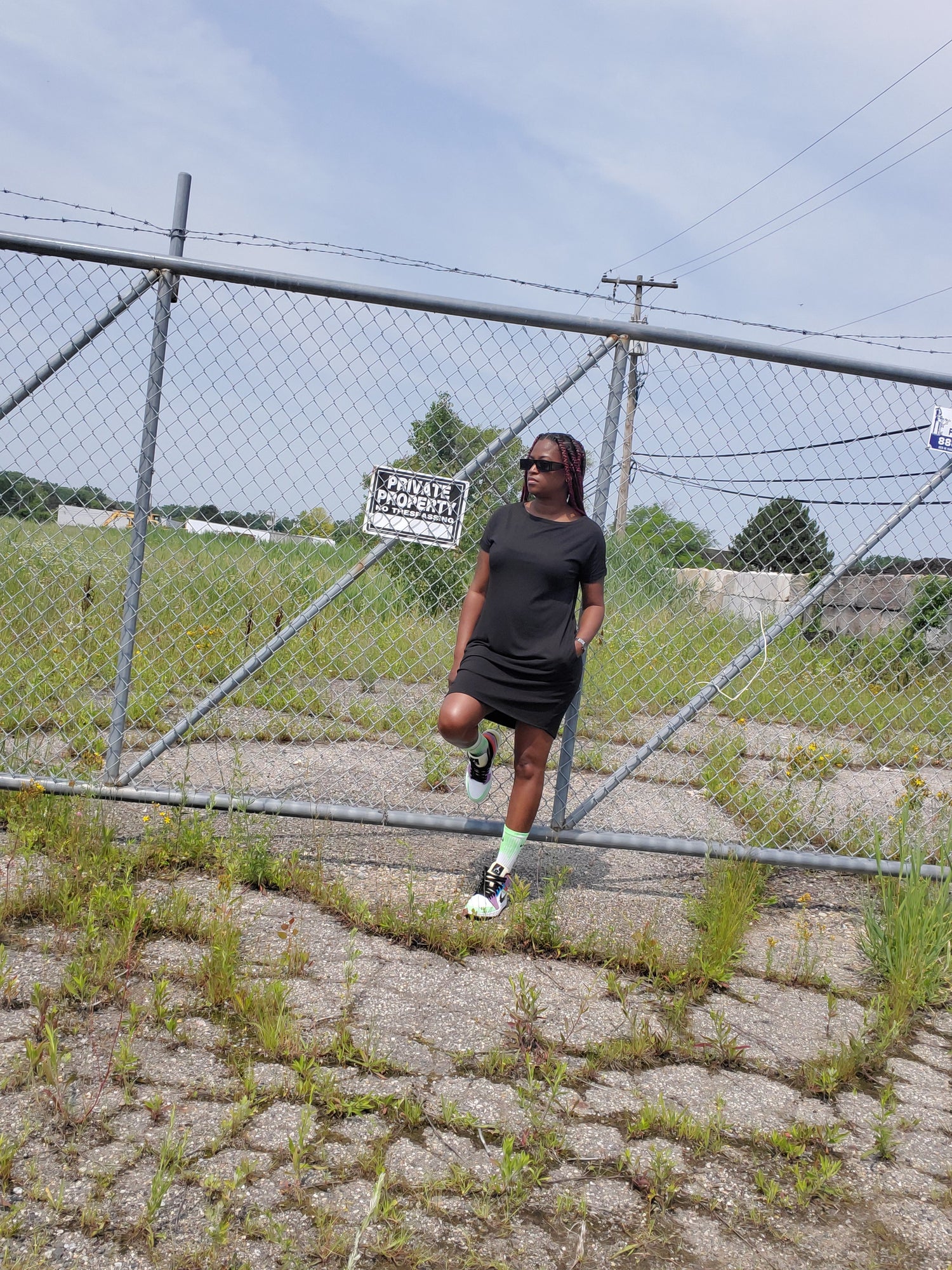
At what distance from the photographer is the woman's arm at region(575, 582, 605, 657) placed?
11.2ft

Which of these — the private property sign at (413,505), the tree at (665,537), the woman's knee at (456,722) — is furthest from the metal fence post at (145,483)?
the tree at (665,537)

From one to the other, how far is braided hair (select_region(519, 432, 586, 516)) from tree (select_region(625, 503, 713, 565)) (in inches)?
17.9

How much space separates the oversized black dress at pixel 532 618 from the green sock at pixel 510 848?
390 mm

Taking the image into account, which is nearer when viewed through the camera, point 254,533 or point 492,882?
point 492,882

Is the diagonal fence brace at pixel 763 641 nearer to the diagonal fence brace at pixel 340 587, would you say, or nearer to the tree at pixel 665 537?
the tree at pixel 665 537

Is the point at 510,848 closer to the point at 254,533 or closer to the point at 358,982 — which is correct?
the point at 358,982

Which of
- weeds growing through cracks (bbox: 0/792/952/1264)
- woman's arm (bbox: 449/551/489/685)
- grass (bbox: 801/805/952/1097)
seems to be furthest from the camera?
woman's arm (bbox: 449/551/489/685)

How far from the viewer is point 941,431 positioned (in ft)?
12.0

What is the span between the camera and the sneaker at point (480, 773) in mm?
3639

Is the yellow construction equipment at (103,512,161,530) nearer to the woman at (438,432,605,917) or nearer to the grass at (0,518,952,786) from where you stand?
the grass at (0,518,952,786)

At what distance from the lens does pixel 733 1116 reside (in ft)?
7.82

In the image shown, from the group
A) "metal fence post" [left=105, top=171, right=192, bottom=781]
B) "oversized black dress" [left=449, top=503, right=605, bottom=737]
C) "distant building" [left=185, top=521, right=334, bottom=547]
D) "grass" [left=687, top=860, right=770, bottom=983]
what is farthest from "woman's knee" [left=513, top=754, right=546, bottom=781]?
"metal fence post" [left=105, top=171, right=192, bottom=781]

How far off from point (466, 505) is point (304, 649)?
2.55 m

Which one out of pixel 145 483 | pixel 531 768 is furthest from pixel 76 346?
pixel 531 768
